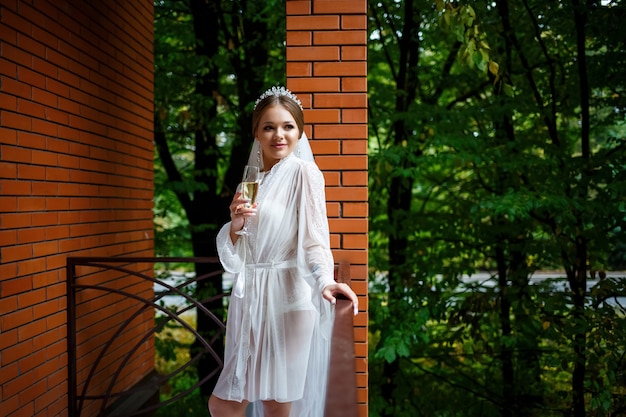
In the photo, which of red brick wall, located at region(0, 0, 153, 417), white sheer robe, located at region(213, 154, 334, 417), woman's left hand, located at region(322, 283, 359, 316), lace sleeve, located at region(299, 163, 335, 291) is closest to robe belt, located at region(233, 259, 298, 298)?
white sheer robe, located at region(213, 154, 334, 417)

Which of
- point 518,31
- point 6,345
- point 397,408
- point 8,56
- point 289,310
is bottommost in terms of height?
point 397,408

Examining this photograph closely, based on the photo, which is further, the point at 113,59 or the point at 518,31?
the point at 518,31

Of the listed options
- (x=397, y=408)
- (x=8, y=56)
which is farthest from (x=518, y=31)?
(x=8, y=56)

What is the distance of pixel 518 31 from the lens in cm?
681

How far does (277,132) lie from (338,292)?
78cm

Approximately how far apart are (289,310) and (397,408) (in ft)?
14.0

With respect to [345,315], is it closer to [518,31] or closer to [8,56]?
[8,56]

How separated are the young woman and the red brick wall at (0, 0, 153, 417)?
1.58 metres

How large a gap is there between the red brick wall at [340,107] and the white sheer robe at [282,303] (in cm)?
78

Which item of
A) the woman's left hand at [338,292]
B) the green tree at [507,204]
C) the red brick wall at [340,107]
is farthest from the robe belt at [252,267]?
the green tree at [507,204]

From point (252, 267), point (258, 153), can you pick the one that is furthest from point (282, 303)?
point (258, 153)

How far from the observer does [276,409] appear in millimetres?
2398

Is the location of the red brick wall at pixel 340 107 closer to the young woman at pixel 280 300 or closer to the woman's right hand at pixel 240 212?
the young woman at pixel 280 300

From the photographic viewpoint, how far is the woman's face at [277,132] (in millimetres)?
2436
